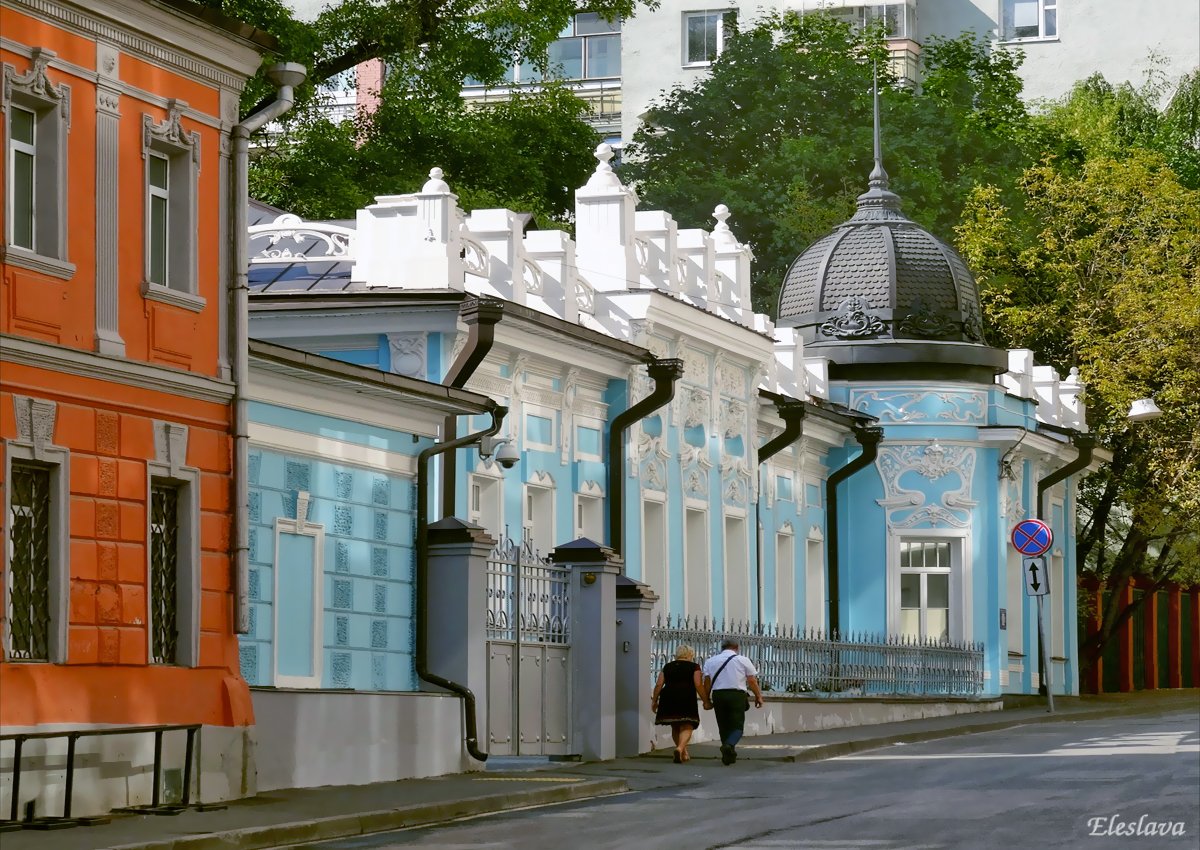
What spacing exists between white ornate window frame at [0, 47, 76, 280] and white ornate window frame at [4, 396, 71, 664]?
3.25 feet

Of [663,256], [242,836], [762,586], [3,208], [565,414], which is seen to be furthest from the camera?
[762,586]

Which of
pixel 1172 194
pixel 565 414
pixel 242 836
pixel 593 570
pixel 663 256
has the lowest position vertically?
pixel 242 836

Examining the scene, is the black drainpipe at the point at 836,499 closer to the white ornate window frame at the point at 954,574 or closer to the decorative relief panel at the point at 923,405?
the decorative relief panel at the point at 923,405

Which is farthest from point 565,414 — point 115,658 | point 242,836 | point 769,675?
point 242,836

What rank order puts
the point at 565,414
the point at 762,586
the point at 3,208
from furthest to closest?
the point at 762,586
the point at 565,414
the point at 3,208

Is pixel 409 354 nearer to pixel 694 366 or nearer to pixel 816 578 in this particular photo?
pixel 694 366

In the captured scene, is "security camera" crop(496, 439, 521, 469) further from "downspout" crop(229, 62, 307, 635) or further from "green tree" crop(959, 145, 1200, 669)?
"green tree" crop(959, 145, 1200, 669)

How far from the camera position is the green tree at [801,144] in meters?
54.7

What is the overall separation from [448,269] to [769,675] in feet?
28.3

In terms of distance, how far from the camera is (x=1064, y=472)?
140 feet

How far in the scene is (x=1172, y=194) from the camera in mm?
46469

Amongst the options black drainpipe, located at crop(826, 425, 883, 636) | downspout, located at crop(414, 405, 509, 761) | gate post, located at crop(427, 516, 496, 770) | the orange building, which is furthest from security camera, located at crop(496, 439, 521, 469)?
black drainpipe, located at crop(826, 425, 883, 636)

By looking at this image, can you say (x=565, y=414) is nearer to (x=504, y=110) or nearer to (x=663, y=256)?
(x=663, y=256)

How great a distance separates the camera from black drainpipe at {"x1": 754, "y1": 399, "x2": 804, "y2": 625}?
115ft
